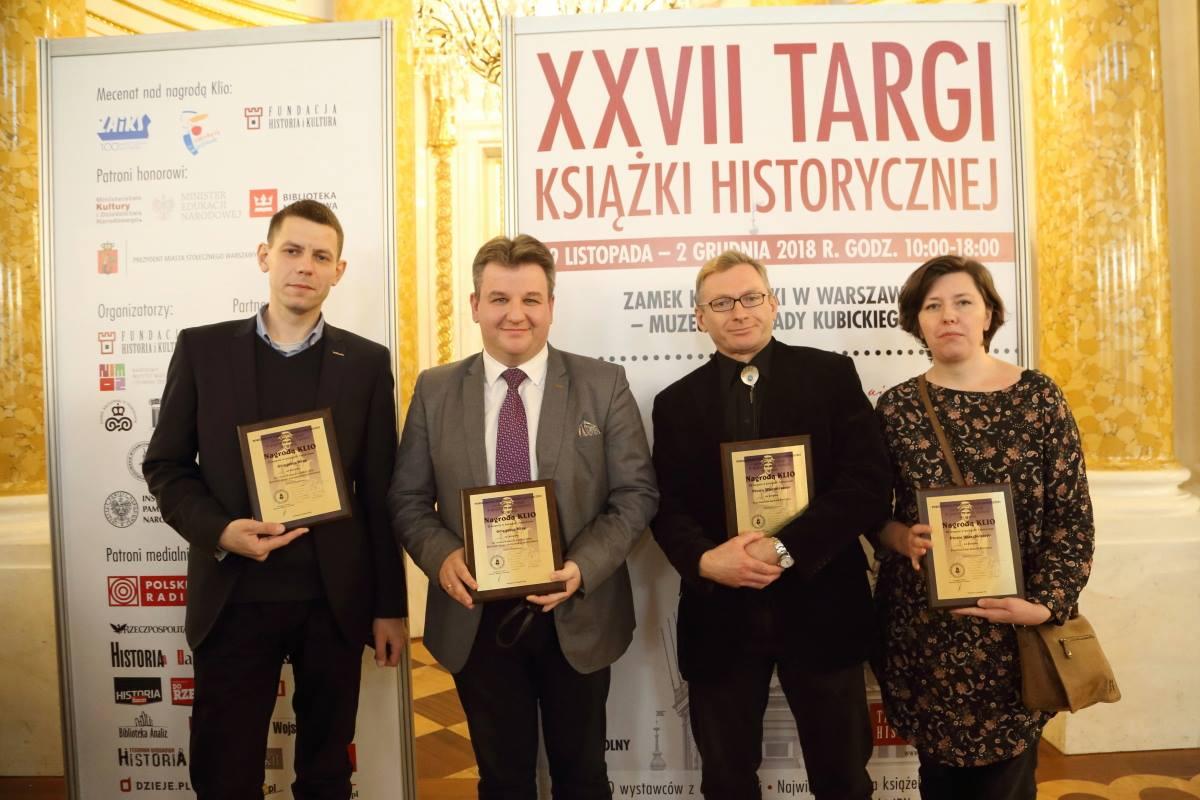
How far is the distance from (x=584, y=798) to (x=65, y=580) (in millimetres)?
1905

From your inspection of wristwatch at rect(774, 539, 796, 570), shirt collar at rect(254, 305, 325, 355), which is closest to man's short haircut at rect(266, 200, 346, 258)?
shirt collar at rect(254, 305, 325, 355)

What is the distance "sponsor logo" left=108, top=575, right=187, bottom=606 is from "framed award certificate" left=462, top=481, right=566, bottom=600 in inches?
54.0

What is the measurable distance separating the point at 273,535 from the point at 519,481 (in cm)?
60

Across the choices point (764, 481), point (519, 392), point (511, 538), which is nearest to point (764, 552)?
point (764, 481)

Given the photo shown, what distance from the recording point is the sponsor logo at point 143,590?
2600 millimetres

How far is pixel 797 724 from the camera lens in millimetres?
1967

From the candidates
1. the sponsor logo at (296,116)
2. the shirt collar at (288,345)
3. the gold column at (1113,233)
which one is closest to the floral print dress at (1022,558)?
the shirt collar at (288,345)

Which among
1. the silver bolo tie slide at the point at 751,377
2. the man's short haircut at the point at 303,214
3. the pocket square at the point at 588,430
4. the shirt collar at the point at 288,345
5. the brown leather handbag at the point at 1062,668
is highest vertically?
the man's short haircut at the point at 303,214

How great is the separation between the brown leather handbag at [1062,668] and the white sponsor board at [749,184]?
3.06ft

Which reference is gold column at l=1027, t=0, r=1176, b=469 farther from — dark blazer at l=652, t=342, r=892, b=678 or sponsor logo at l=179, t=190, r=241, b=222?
sponsor logo at l=179, t=190, r=241, b=222

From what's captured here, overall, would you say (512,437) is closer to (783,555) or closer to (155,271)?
(783,555)

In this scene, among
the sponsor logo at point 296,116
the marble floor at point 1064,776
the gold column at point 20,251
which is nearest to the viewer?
the sponsor logo at point 296,116

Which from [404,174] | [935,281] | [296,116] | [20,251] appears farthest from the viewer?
[404,174]

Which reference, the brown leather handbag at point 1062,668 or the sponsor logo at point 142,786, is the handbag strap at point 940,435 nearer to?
the brown leather handbag at point 1062,668
